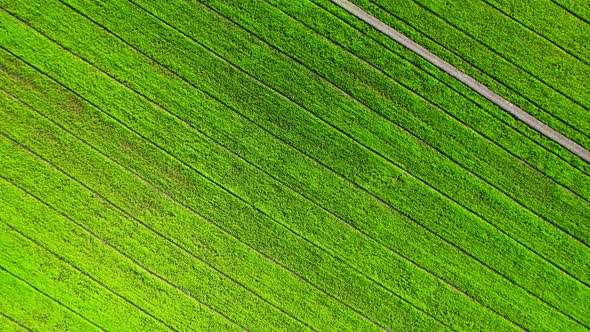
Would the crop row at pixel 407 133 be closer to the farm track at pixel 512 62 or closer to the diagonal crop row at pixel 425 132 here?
the diagonal crop row at pixel 425 132

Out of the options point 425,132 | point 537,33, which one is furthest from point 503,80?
point 425,132

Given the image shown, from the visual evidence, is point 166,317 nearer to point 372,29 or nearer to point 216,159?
point 216,159

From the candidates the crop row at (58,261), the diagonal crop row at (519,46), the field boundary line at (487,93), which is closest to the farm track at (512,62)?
the diagonal crop row at (519,46)

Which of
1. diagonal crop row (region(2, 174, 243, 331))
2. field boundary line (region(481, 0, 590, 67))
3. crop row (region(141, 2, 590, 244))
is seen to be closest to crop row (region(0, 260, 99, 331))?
diagonal crop row (region(2, 174, 243, 331))

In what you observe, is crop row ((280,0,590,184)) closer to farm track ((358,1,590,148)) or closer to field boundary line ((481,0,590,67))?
farm track ((358,1,590,148))

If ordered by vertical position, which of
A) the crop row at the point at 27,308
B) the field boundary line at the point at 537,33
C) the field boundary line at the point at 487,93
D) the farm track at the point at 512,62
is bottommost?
the crop row at the point at 27,308

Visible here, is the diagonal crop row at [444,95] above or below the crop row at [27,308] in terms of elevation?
above

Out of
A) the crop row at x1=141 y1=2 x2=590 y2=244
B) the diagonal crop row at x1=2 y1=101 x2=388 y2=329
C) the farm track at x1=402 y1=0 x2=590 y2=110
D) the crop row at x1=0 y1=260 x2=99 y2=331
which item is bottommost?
the crop row at x1=0 y1=260 x2=99 y2=331

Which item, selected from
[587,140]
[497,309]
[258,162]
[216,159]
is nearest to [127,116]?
[216,159]
